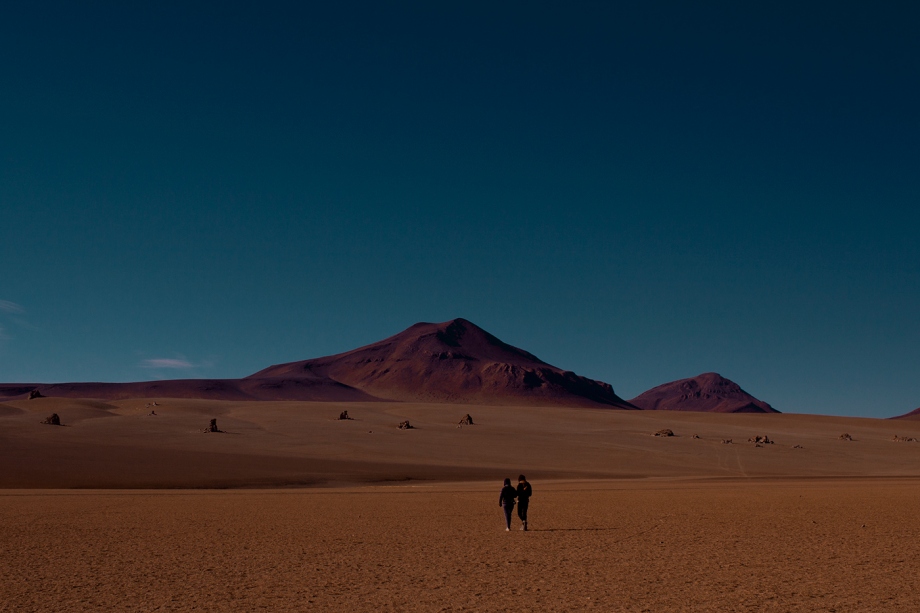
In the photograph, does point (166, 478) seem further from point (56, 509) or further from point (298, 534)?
point (298, 534)

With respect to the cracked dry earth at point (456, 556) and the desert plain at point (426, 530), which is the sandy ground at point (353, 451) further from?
the cracked dry earth at point (456, 556)

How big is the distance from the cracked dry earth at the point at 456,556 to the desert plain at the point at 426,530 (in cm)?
7

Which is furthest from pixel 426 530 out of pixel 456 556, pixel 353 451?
pixel 353 451

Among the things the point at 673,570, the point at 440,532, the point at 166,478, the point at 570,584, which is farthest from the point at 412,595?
the point at 166,478

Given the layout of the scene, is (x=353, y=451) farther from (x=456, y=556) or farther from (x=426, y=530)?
(x=456, y=556)

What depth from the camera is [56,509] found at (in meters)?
23.7

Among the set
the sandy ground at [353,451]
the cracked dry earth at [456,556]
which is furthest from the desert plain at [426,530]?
the sandy ground at [353,451]

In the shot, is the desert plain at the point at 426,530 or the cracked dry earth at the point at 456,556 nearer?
the cracked dry earth at the point at 456,556

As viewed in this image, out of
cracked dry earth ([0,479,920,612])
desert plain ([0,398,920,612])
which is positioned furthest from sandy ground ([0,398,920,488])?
cracked dry earth ([0,479,920,612])

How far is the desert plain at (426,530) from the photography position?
37.3ft

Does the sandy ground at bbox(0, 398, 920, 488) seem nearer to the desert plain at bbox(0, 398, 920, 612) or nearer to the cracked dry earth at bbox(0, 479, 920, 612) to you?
Result: the desert plain at bbox(0, 398, 920, 612)

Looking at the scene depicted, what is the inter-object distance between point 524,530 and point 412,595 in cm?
810

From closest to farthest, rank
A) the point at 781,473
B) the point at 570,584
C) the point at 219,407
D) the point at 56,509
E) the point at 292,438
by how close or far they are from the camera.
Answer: the point at 570,584
the point at 56,509
the point at 781,473
the point at 292,438
the point at 219,407

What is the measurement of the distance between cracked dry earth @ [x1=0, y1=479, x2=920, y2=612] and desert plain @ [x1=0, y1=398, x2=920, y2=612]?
7 centimetres
